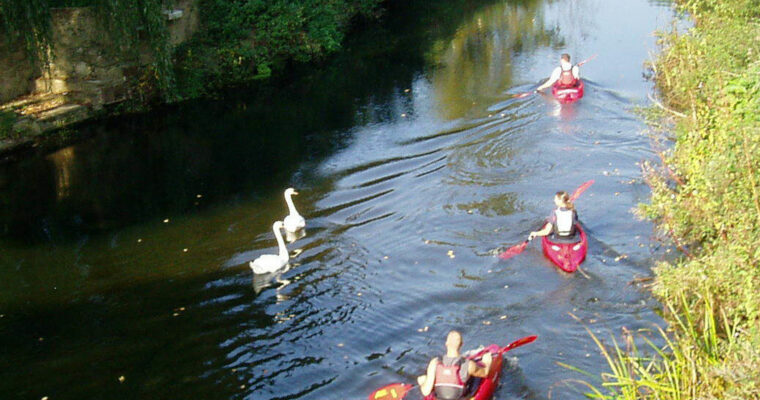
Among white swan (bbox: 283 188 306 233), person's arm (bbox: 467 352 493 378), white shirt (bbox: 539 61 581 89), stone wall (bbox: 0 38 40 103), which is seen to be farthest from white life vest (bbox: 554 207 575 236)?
stone wall (bbox: 0 38 40 103)

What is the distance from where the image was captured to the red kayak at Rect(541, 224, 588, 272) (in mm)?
12266

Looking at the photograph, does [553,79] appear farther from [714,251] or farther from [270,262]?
[714,251]

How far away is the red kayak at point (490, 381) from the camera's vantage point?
9.19 m

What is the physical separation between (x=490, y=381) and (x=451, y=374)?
642 mm

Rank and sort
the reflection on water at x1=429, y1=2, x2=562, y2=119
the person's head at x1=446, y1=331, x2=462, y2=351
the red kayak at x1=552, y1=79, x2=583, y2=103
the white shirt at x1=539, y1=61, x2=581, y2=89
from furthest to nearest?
1. the reflection on water at x1=429, y1=2, x2=562, y2=119
2. the white shirt at x1=539, y1=61, x2=581, y2=89
3. the red kayak at x1=552, y1=79, x2=583, y2=103
4. the person's head at x1=446, y1=331, x2=462, y2=351

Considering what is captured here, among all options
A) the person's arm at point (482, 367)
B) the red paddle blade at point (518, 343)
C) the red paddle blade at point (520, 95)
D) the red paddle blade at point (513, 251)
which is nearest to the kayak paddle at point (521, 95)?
the red paddle blade at point (520, 95)

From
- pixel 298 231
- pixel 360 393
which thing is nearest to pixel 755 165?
pixel 360 393

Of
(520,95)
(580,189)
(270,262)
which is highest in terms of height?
(520,95)

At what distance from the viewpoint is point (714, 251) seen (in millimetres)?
9914

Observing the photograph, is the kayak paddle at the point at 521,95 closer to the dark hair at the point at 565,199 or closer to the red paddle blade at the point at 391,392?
the dark hair at the point at 565,199

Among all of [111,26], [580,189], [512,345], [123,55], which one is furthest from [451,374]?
[123,55]

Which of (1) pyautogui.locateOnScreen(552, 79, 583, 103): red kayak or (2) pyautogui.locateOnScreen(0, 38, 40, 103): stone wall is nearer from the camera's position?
(1) pyautogui.locateOnScreen(552, 79, 583, 103): red kayak

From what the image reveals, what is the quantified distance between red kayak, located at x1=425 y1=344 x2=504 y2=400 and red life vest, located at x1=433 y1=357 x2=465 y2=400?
4.4 inches

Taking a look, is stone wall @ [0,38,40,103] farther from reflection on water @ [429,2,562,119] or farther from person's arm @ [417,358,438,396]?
person's arm @ [417,358,438,396]
